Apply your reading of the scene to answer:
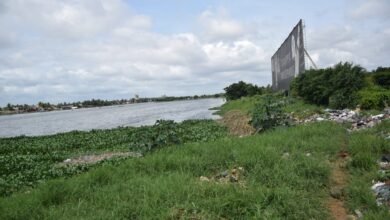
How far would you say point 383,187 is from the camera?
5934mm

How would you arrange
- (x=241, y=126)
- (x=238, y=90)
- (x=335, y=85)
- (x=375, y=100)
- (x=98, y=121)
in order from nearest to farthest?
(x=375, y=100) < (x=335, y=85) < (x=241, y=126) < (x=98, y=121) < (x=238, y=90)

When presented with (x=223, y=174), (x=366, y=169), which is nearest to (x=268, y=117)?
(x=366, y=169)

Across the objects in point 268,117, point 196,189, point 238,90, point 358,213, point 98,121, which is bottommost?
point 98,121

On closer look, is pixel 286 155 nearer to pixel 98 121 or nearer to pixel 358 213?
pixel 358 213

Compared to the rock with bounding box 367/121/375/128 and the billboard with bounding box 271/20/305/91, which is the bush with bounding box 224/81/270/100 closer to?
the billboard with bounding box 271/20/305/91

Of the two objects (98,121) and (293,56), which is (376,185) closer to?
(293,56)

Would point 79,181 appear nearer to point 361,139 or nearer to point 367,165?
point 367,165

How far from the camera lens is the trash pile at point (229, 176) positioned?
678 centimetres

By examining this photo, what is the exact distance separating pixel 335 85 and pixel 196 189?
13218 mm

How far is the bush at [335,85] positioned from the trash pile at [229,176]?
1021cm

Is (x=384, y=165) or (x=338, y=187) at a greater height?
(x=384, y=165)

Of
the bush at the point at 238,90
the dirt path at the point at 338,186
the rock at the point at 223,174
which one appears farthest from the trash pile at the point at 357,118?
the bush at the point at 238,90

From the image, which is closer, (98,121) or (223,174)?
(223,174)

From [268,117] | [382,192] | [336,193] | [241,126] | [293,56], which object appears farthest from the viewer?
[293,56]
